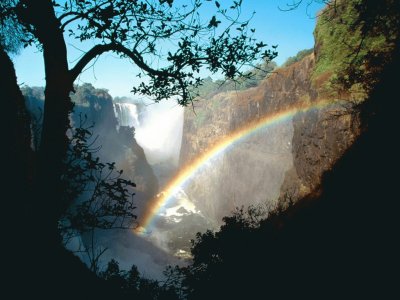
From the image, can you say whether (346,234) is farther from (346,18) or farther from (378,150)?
(346,18)

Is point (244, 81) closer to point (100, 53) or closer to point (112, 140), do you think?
point (100, 53)

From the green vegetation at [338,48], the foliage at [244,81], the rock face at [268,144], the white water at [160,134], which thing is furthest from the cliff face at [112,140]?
the green vegetation at [338,48]

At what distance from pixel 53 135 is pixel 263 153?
33.7 meters

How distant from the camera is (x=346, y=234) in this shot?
716 centimetres

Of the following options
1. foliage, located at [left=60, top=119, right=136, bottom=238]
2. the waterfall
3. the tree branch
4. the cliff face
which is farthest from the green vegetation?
the waterfall

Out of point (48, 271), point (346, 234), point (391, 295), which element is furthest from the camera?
point (346, 234)

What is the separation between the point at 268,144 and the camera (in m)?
34.8

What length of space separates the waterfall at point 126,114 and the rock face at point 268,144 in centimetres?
2617

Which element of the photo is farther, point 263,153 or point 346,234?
point 263,153

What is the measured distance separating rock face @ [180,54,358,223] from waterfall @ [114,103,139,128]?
85.9 feet

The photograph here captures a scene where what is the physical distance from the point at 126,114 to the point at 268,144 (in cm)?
5494

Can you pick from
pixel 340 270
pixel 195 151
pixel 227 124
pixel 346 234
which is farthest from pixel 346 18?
pixel 195 151

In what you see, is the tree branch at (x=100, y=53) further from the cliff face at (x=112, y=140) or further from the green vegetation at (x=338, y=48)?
the cliff face at (x=112, y=140)

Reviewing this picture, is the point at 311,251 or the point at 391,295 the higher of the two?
the point at 311,251
